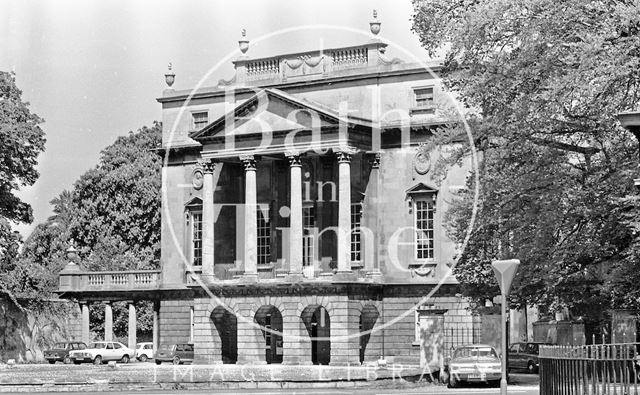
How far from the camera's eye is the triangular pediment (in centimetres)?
6181

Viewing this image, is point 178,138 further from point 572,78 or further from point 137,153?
point 572,78

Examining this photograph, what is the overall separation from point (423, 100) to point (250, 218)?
9.69 m

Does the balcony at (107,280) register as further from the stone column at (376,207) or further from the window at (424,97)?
the window at (424,97)

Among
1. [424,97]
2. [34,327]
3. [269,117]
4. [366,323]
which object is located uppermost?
[424,97]

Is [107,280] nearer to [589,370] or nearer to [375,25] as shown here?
[375,25]

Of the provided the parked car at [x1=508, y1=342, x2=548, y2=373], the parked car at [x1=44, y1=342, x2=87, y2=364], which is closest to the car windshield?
the parked car at [x1=508, y1=342, x2=548, y2=373]

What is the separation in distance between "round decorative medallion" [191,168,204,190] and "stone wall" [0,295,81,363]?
10769 millimetres

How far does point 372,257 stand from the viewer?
209ft

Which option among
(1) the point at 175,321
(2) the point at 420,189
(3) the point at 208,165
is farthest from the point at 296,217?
(1) the point at 175,321

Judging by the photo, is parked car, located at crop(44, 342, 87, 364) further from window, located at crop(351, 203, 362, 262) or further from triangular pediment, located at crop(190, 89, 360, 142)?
window, located at crop(351, 203, 362, 262)

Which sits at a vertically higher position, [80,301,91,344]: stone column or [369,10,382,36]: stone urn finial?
[369,10,382,36]: stone urn finial

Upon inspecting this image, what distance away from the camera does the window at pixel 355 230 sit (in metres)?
64.1

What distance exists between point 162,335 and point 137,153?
67.9 feet

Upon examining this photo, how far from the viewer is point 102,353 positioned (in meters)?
70.1
